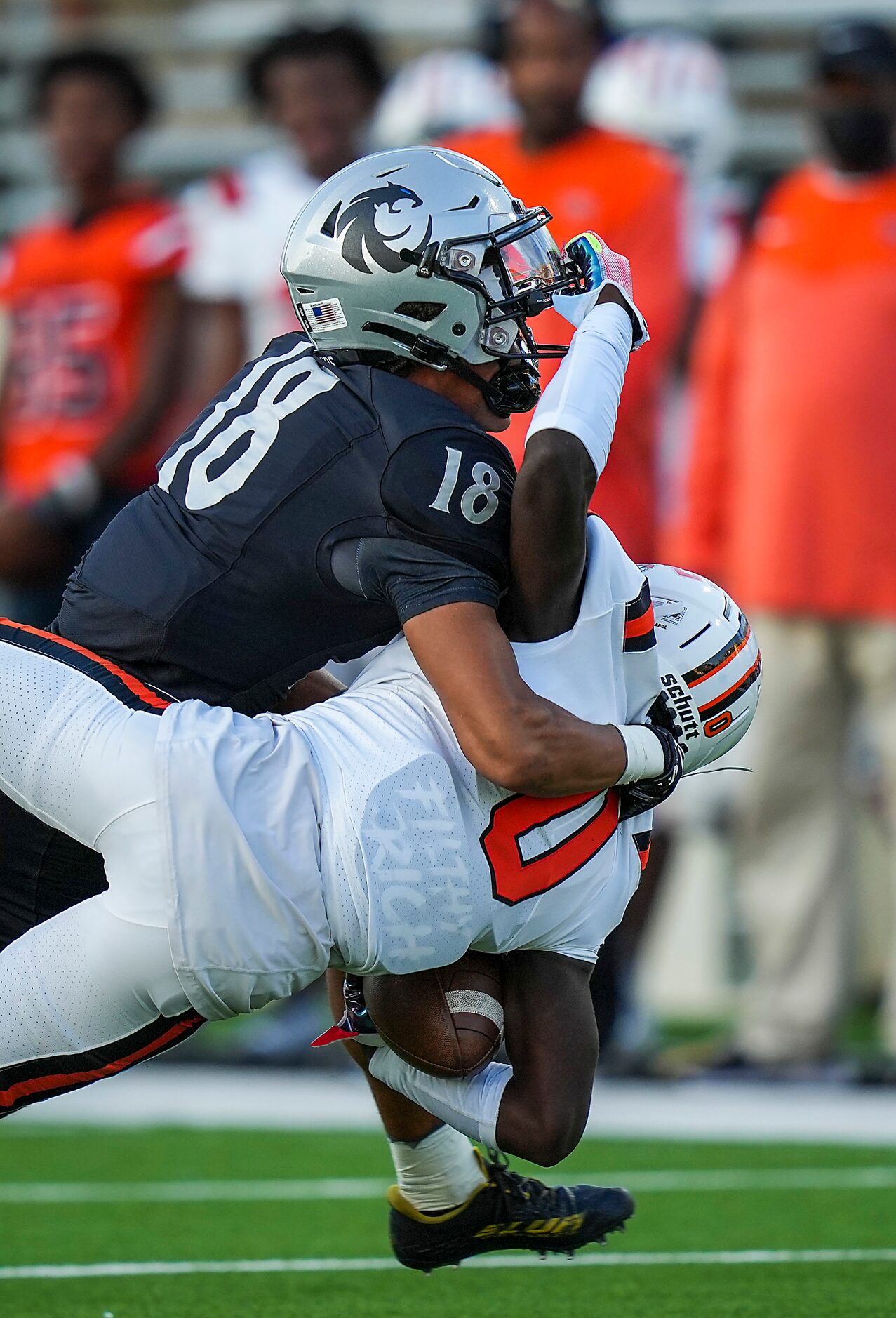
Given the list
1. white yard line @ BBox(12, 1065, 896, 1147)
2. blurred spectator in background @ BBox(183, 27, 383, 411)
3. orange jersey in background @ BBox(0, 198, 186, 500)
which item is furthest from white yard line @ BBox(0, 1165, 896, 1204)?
blurred spectator in background @ BBox(183, 27, 383, 411)

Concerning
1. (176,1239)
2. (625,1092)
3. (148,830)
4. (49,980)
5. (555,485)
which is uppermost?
(555,485)

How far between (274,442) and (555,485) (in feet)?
1.27

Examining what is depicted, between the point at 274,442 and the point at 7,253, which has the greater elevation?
the point at 274,442

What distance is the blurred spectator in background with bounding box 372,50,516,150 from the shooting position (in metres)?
7.09

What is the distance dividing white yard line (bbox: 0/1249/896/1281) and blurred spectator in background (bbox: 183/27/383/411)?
9.97 feet

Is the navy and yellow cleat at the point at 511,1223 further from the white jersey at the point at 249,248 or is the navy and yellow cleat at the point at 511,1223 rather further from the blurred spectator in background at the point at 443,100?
the blurred spectator in background at the point at 443,100

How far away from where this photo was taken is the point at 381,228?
3.08m

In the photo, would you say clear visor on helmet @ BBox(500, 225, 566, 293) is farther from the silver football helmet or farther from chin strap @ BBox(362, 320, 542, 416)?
chin strap @ BBox(362, 320, 542, 416)

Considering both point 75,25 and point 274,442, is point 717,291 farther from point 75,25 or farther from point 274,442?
point 75,25

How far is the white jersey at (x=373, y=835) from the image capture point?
2.77m

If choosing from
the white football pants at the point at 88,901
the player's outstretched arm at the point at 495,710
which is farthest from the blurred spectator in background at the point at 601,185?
the white football pants at the point at 88,901

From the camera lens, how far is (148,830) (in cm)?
278

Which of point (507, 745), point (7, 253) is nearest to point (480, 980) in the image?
point (507, 745)

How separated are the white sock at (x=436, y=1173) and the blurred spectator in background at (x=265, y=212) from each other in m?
3.30
